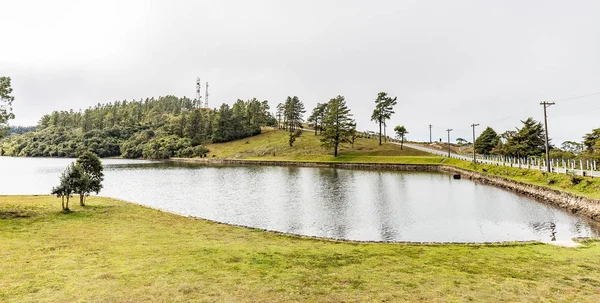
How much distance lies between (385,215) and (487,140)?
3794 inches

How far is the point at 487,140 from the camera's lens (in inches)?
4235

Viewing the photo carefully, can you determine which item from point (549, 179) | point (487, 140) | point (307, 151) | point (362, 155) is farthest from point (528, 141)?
point (307, 151)

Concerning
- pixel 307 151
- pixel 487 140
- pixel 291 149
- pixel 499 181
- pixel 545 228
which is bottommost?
pixel 545 228

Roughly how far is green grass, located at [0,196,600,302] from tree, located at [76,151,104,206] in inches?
247

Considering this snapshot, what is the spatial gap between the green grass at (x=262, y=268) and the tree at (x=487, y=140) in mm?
99998

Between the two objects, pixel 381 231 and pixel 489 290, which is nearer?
pixel 489 290

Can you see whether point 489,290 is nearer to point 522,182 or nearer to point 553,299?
point 553,299

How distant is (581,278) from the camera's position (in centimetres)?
1211

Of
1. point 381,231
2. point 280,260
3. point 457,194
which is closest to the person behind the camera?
point 280,260

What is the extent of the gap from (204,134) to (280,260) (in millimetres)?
145247

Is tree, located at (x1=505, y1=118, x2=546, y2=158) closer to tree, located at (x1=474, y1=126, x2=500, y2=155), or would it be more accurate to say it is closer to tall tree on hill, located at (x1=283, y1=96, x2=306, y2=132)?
tree, located at (x1=474, y1=126, x2=500, y2=155)

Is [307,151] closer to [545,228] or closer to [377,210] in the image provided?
[377,210]

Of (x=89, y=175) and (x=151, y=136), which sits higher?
(x=151, y=136)

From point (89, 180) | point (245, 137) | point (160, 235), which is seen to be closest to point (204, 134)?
point (245, 137)
